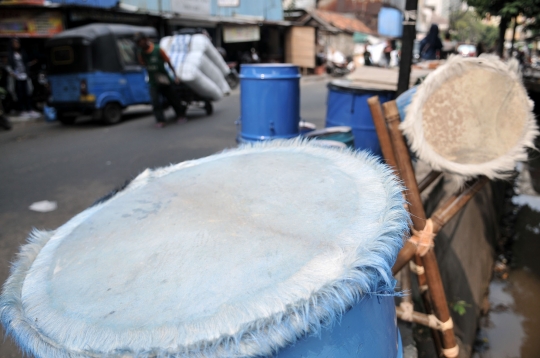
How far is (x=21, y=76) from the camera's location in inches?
328

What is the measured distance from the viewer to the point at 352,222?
904 millimetres

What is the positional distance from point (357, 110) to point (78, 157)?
13.4 feet

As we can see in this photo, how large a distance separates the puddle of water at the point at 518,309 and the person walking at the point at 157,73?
5943 mm

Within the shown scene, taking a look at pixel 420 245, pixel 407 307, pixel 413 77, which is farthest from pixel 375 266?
pixel 413 77

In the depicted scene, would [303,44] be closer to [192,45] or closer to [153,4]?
[153,4]

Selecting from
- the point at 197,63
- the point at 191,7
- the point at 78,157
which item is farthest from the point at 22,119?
the point at 191,7

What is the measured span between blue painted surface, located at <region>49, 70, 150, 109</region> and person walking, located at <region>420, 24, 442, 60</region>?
688cm

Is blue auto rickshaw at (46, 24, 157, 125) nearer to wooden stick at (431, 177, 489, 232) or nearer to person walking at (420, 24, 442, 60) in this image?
person walking at (420, 24, 442, 60)

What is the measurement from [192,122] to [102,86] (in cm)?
186

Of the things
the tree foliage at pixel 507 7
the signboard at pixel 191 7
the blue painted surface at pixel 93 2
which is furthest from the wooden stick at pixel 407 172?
the signboard at pixel 191 7

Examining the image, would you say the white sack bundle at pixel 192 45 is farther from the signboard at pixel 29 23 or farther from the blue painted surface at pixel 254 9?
the blue painted surface at pixel 254 9

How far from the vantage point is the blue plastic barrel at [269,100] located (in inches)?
123

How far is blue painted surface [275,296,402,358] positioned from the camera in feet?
2.47

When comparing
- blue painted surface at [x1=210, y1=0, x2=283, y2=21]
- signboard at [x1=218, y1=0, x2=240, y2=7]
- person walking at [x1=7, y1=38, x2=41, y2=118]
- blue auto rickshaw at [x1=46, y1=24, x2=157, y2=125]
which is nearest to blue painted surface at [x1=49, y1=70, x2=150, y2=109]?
blue auto rickshaw at [x1=46, y1=24, x2=157, y2=125]
